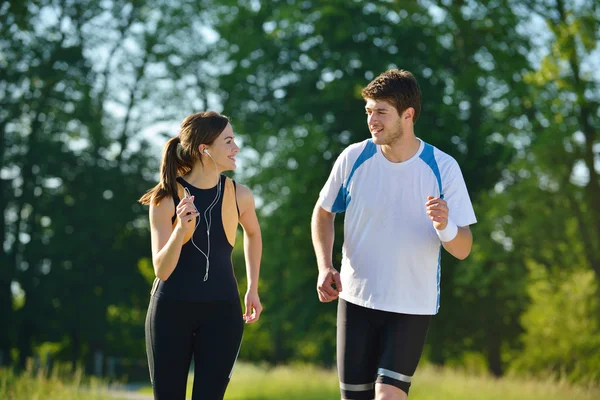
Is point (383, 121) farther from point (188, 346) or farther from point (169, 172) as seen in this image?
point (188, 346)

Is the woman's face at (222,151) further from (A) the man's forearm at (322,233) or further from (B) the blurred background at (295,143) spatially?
(B) the blurred background at (295,143)

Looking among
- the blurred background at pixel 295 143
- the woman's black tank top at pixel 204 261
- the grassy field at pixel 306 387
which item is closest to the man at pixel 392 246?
the woman's black tank top at pixel 204 261

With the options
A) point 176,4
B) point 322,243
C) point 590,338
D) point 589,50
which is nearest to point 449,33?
point 589,50

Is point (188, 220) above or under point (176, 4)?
under

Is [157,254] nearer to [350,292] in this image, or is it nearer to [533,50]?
[350,292]

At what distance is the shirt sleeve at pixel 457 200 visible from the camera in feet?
17.4

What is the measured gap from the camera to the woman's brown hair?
17.7ft

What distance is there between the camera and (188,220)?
5012 millimetres

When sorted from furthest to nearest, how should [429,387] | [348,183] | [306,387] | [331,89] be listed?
[331,89], [306,387], [429,387], [348,183]

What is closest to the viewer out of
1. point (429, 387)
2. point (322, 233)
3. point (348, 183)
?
point (348, 183)

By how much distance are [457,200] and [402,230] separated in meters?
0.35

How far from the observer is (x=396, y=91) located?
5.35 m

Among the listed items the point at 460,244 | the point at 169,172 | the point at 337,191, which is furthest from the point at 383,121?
the point at 169,172

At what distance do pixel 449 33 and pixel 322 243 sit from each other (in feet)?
67.1
